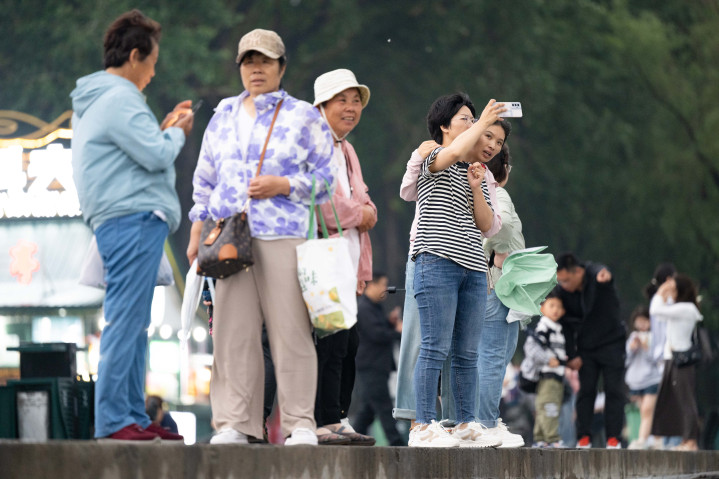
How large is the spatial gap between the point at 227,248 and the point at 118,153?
0.63m

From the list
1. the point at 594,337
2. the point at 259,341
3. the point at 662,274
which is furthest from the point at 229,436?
the point at 662,274

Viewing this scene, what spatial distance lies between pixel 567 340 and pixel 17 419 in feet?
23.3

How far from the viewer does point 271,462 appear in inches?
196

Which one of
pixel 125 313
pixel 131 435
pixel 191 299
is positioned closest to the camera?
pixel 131 435

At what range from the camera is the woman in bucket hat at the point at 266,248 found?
5.85 meters

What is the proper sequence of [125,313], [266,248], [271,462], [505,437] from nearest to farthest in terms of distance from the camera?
[271,462]
[125,313]
[266,248]
[505,437]

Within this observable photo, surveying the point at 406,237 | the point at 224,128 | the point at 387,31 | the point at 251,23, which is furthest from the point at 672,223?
the point at 224,128

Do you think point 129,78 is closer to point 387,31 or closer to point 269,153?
point 269,153

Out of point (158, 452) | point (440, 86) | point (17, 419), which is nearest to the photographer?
point (158, 452)

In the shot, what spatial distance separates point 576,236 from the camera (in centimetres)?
3050

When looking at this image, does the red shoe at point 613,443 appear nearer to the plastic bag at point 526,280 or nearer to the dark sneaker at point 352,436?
the plastic bag at point 526,280

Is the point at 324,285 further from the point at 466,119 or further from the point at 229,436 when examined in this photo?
the point at 466,119

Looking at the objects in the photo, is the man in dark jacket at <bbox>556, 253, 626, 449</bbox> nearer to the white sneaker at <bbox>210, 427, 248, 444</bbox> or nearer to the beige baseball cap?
the beige baseball cap

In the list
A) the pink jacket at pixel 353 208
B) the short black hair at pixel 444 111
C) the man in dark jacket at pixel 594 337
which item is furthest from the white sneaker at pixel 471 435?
the man in dark jacket at pixel 594 337
